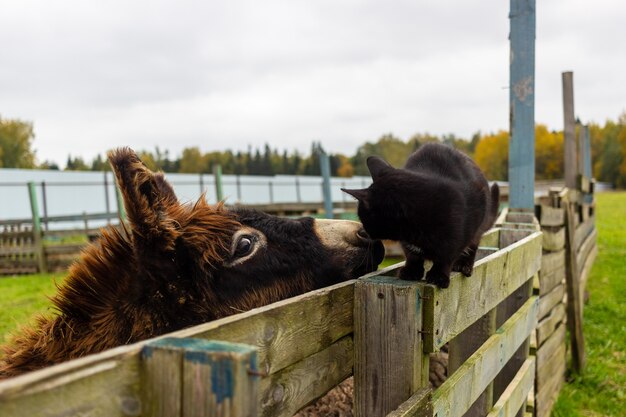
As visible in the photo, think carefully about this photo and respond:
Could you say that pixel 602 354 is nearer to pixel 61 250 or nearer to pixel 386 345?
pixel 386 345

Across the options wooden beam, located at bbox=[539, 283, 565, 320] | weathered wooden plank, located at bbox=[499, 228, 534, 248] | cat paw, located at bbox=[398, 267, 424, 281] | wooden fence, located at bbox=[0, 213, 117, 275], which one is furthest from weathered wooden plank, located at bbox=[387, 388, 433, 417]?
wooden fence, located at bbox=[0, 213, 117, 275]

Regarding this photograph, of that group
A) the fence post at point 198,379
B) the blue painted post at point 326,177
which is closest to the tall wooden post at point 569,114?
the blue painted post at point 326,177

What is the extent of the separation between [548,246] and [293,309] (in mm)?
4346

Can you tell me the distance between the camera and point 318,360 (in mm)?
1636

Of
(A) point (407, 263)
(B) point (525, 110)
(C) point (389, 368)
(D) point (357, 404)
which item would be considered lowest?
(D) point (357, 404)

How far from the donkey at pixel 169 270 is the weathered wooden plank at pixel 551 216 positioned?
324 cm

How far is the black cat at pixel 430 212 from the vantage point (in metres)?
2.08

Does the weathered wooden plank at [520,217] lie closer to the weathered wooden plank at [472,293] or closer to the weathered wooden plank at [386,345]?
the weathered wooden plank at [472,293]

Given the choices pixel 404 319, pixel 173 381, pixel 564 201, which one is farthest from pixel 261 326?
pixel 564 201

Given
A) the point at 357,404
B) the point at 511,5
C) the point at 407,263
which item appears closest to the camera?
the point at 357,404

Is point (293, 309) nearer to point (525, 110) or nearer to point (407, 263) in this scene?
point (407, 263)

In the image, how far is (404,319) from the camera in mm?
1739

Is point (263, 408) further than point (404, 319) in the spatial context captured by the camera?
No

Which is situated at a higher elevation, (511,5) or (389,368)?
(511,5)
